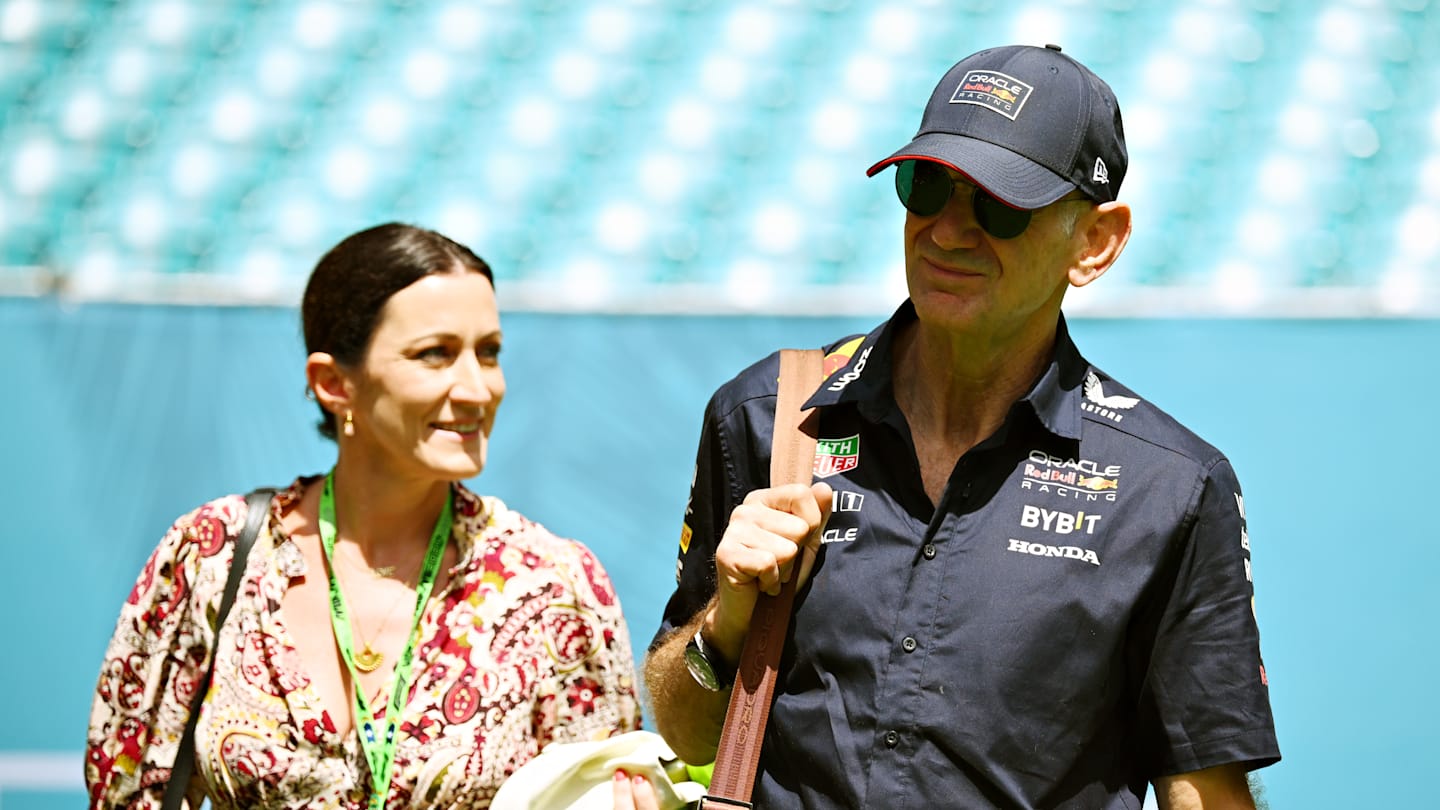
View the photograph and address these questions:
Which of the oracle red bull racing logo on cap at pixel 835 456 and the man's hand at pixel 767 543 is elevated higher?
the oracle red bull racing logo on cap at pixel 835 456

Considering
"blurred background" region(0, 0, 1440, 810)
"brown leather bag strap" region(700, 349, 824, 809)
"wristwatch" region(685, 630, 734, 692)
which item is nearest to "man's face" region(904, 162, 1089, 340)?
"brown leather bag strap" region(700, 349, 824, 809)

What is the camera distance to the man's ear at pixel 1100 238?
2.00 metres

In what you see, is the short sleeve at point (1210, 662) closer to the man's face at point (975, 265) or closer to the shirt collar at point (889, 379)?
the shirt collar at point (889, 379)

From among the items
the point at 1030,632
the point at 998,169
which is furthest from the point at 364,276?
the point at 1030,632

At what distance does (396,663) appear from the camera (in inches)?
108

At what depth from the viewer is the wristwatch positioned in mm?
2021

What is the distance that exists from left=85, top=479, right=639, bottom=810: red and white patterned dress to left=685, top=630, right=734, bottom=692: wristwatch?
744 mm

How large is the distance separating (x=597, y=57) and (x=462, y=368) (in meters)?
3.07

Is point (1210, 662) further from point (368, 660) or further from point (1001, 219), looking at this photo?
point (368, 660)

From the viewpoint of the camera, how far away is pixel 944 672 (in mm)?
1851

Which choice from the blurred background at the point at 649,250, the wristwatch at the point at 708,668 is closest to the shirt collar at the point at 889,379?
the wristwatch at the point at 708,668

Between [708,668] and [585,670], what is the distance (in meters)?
0.83

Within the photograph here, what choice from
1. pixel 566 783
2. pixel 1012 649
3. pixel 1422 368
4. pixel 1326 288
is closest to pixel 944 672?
pixel 1012 649

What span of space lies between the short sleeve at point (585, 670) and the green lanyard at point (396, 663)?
0.80 feet
